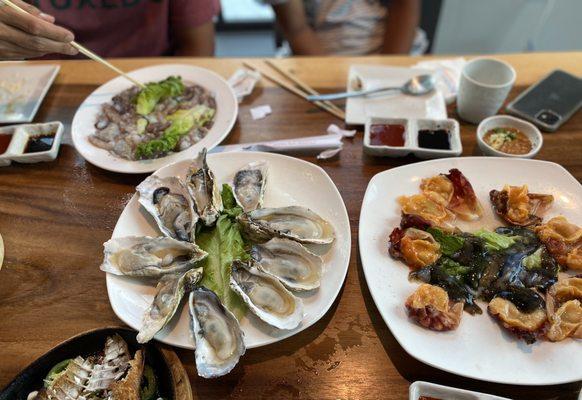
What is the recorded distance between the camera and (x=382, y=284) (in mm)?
1400

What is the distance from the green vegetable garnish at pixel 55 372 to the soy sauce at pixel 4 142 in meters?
1.21

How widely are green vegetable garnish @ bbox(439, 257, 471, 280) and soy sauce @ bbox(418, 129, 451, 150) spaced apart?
0.59 meters

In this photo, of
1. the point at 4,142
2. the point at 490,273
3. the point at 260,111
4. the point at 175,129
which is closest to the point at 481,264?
the point at 490,273

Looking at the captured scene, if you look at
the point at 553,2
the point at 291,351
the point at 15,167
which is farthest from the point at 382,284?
the point at 553,2

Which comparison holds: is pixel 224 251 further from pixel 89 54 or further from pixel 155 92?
pixel 89 54

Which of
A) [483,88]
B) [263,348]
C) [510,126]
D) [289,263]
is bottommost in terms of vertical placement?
[263,348]

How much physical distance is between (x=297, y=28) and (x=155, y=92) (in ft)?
3.71

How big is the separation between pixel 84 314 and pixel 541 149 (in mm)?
2001

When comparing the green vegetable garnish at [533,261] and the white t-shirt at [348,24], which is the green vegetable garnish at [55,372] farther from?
the white t-shirt at [348,24]

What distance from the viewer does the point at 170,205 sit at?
1.64m

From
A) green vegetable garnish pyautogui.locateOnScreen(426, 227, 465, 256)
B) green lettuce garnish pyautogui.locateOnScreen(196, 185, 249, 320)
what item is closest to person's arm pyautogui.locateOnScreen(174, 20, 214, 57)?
green lettuce garnish pyautogui.locateOnScreen(196, 185, 249, 320)

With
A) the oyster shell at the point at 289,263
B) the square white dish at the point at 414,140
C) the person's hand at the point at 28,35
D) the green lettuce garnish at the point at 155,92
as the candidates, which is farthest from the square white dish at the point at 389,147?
the person's hand at the point at 28,35

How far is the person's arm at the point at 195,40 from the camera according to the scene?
8.69 ft

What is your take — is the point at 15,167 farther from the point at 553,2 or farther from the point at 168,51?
the point at 553,2
